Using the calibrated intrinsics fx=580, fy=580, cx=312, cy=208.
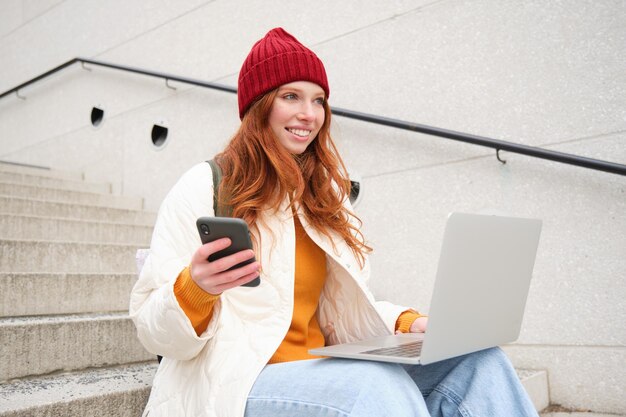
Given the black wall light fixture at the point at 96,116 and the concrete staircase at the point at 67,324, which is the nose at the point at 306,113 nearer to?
the concrete staircase at the point at 67,324

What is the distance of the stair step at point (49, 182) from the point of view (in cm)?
402

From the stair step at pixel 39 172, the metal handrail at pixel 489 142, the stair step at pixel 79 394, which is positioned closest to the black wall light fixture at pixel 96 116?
the stair step at pixel 39 172

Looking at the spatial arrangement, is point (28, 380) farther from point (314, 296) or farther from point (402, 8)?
point (402, 8)

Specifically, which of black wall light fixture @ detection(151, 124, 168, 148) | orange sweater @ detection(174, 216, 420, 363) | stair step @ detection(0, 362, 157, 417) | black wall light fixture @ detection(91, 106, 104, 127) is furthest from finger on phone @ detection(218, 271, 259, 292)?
black wall light fixture @ detection(91, 106, 104, 127)

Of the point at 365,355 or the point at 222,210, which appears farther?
the point at 222,210

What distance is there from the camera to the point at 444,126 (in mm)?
2875

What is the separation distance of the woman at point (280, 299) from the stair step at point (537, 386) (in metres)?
0.89

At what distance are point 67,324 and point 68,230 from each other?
131cm

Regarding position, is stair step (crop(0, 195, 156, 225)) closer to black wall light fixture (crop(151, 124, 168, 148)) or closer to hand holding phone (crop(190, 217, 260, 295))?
black wall light fixture (crop(151, 124, 168, 148))

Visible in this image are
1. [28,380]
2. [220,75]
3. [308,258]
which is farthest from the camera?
[220,75]

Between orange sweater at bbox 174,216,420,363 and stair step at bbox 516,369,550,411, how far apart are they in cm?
88

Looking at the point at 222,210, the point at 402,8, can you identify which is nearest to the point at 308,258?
the point at 222,210

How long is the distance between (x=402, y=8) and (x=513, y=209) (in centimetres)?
123

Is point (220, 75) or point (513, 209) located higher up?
point (220, 75)
